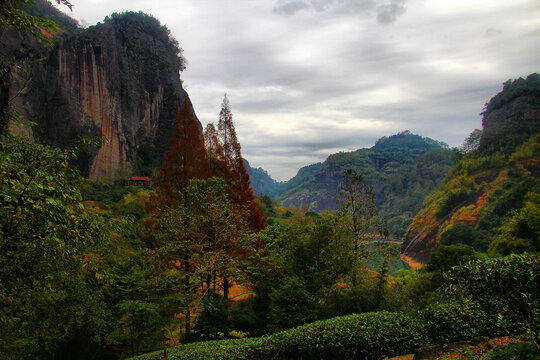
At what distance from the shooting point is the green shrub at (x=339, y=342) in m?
5.66

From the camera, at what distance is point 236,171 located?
15508mm

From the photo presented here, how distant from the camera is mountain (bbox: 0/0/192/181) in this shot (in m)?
33.9

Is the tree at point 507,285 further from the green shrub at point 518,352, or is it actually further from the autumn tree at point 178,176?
the autumn tree at point 178,176

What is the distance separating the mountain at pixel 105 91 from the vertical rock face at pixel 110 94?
10 centimetres

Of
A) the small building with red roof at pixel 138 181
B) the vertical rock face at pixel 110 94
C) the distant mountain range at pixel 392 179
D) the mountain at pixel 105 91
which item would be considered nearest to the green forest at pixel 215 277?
the small building with red roof at pixel 138 181

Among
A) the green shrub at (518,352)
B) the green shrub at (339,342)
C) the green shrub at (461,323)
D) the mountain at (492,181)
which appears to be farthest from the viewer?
the mountain at (492,181)

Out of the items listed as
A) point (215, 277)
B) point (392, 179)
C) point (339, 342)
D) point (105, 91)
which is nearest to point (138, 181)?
point (105, 91)

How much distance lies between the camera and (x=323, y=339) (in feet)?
19.3

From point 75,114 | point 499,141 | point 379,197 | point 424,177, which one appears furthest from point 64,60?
point 379,197

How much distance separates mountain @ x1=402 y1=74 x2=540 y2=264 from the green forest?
25.8 meters

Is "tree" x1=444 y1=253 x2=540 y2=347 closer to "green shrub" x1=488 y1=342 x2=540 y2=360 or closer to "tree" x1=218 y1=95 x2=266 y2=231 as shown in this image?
"green shrub" x1=488 y1=342 x2=540 y2=360

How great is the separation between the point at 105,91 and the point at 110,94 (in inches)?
31.6

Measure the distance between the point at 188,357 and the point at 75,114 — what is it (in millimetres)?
37594

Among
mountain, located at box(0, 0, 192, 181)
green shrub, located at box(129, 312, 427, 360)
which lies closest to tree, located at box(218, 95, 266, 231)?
green shrub, located at box(129, 312, 427, 360)
